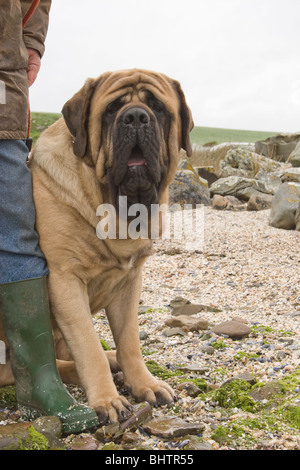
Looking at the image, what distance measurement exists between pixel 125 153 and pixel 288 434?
1.43 meters

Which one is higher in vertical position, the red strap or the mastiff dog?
the red strap

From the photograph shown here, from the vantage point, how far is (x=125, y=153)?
104 inches

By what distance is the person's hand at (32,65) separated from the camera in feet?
9.44

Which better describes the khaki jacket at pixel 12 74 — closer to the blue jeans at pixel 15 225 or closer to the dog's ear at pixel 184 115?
the blue jeans at pixel 15 225

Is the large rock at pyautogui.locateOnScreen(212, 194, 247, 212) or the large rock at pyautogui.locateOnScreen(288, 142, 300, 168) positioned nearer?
the large rock at pyautogui.locateOnScreen(212, 194, 247, 212)

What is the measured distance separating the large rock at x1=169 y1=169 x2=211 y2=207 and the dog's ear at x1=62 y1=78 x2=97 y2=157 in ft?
23.7

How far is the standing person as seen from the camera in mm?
2506

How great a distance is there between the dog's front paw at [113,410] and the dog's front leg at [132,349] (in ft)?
0.90

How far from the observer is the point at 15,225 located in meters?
2.54

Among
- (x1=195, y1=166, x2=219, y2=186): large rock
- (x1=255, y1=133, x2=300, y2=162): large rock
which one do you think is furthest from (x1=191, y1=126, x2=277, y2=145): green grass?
(x1=195, y1=166, x2=219, y2=186): large rock

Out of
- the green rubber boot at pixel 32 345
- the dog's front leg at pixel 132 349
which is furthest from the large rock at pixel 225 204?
the green rubber boot at pixel 32 345

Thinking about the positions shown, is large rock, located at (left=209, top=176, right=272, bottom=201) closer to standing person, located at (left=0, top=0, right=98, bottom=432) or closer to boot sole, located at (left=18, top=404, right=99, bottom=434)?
standing person, located at (left=0, top=0, right=98, bottom=432)
